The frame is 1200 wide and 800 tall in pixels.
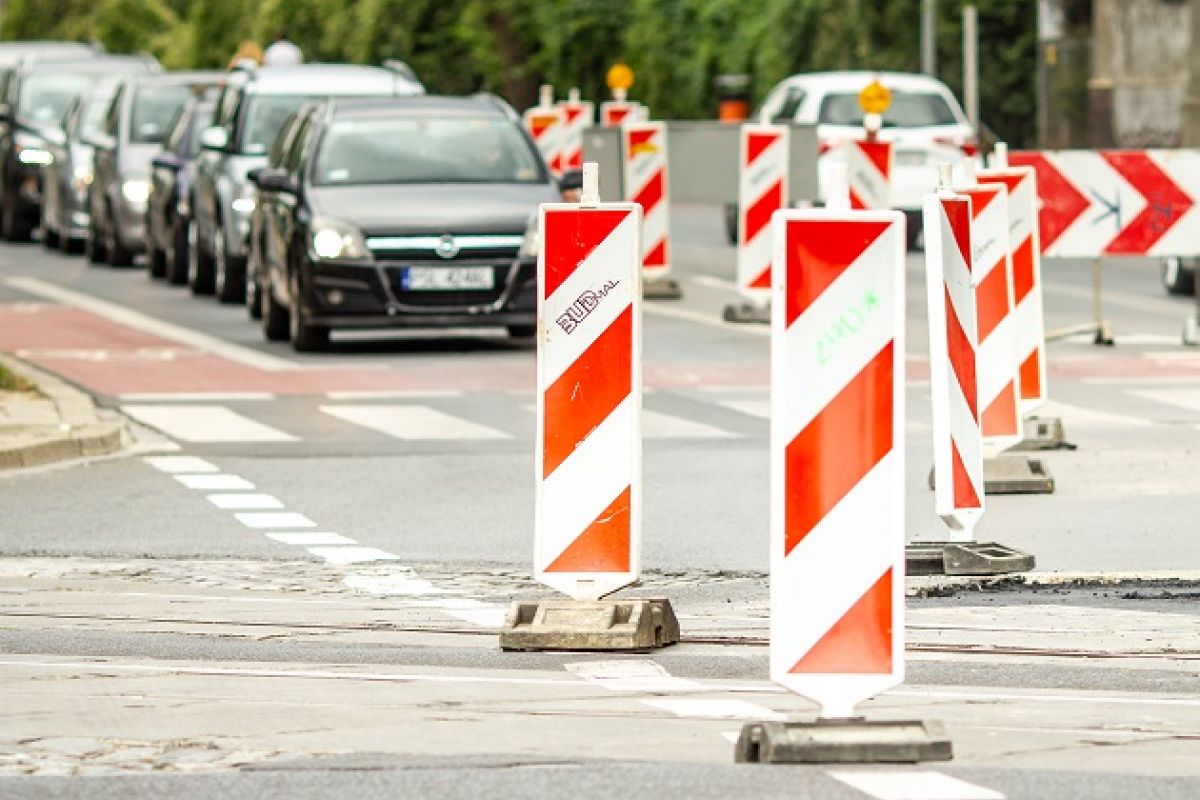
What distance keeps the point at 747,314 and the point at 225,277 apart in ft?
16.0

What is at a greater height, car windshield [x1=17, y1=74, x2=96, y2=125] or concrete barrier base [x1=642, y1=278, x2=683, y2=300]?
concrete barrier base [x1=642, y1=278, x2=683, y2=300]

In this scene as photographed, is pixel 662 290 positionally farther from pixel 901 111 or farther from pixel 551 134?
pixel 901 111

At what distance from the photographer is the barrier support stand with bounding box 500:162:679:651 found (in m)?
10.9

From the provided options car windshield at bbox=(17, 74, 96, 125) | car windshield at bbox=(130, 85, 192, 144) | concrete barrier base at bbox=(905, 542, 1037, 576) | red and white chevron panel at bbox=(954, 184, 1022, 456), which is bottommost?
car windshield at bbox=(17, 74, 96, 125)

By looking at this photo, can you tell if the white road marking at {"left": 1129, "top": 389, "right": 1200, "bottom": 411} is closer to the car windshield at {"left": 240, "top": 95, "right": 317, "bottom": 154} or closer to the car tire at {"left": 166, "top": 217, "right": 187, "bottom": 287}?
the car windshield at {"left": 240, "top": 95, "right": 317, "bottom": 154}

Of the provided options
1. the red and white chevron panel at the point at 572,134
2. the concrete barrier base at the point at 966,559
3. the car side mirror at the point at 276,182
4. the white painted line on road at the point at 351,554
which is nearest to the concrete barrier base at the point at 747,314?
the car side mirror at the point at 276,182

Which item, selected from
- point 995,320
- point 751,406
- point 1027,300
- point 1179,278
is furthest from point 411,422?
point 1179,278

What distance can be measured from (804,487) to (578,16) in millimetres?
46326

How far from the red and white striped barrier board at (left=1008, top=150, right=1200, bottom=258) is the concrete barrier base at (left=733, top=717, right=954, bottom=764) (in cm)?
1506

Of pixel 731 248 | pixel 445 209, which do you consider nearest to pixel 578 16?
pixel 731 248

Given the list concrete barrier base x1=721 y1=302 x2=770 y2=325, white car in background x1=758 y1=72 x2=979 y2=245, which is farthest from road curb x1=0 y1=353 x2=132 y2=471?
white car in background x1=758 y1=72 x2=979 y2=245

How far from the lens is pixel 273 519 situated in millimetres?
14891

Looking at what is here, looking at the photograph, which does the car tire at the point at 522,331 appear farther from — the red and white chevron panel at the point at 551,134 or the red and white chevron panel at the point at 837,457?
the red and white chevron panel at the point at 837,457

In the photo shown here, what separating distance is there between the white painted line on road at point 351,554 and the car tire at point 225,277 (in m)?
15.6
